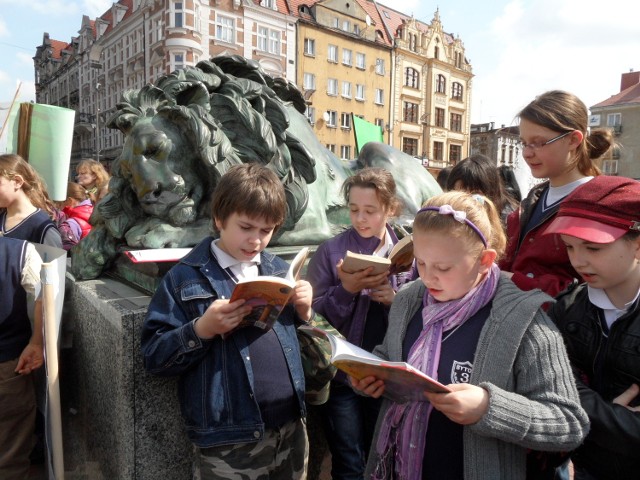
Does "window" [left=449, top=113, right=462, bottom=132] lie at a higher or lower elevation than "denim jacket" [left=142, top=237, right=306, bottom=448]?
higher

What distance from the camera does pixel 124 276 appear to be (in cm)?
258

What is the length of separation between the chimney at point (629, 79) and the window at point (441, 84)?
63.7 feet

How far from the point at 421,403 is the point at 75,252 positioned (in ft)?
6.96

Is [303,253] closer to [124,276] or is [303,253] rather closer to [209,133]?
[209,133]

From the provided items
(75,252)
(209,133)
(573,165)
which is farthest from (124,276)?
(573,165)

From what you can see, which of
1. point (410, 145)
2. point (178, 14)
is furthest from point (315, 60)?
point (410, 145)

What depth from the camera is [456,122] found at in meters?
39.4

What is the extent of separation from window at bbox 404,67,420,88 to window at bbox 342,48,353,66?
5.40 m

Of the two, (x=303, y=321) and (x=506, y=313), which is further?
(x=303, y=321)

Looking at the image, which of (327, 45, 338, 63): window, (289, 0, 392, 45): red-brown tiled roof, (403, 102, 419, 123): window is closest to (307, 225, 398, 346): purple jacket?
(327, 45, 338, 63): window

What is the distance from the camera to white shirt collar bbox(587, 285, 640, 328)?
1347 mm

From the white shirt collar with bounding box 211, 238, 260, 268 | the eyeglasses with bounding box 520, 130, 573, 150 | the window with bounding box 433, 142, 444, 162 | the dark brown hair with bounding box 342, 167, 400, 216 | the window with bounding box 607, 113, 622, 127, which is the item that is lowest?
the white shirt collar with bounding box 211, 238, 260, 268

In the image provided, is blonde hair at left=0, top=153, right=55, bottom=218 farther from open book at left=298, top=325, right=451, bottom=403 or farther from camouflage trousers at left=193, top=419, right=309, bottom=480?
open book at left=298, top=325, right=451, bottom=403

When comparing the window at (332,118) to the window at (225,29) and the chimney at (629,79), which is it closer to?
the window at (225,29)
